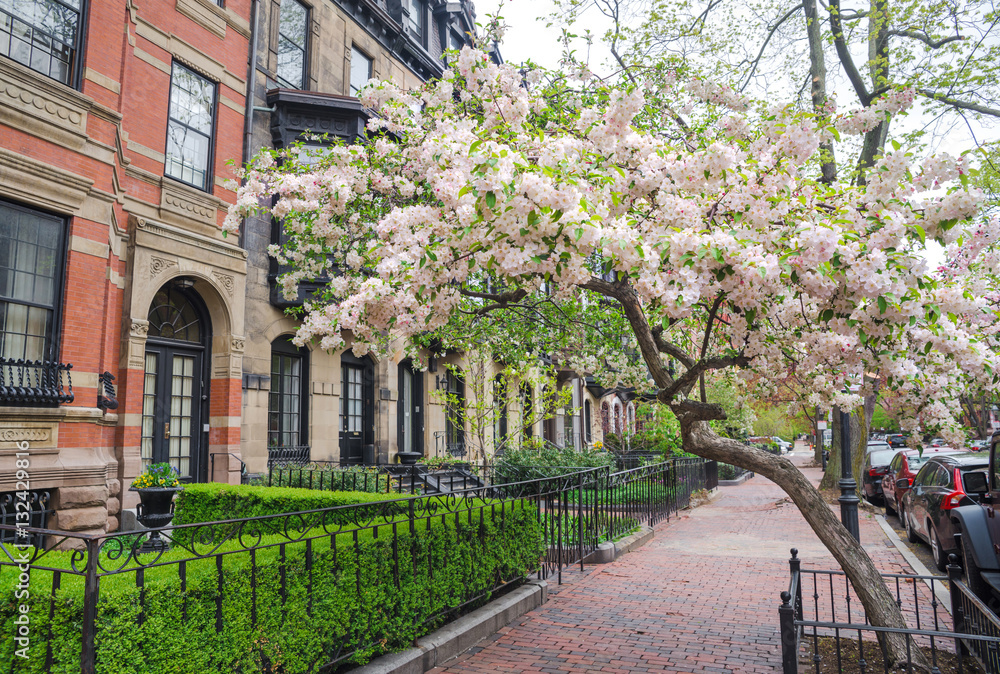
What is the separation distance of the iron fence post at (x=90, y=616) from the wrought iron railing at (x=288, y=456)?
11.1 meters

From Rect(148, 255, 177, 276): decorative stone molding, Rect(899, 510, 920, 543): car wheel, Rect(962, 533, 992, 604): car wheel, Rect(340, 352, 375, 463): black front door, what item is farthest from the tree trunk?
Rect(340, 352, 375, 463): black front door

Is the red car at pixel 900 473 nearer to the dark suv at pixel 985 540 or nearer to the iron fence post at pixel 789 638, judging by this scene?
the dark suv at pixel 985 540

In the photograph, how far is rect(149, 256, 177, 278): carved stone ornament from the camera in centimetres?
1177

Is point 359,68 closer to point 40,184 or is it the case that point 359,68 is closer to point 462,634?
point 40,184

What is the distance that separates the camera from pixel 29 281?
9.23 metres

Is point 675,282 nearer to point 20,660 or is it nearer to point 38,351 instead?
point 20,660

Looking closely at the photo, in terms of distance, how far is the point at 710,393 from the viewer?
30.1 metres

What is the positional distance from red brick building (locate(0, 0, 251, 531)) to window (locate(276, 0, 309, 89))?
1.53 meters

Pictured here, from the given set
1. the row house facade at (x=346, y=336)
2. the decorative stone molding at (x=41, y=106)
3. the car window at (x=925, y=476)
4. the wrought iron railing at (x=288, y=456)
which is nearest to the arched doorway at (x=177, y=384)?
the row house facade at (x=346, y=336)

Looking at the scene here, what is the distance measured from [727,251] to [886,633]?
3614 mm

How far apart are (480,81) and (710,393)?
24.7 metres

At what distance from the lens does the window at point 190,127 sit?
41.9 feet

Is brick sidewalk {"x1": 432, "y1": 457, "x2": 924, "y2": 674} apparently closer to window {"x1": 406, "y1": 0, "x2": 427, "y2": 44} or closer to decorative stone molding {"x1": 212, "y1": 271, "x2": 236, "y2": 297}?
decorative stone molding {"x1": 212, "y1": 271, "x2": 236, "y2": 297}

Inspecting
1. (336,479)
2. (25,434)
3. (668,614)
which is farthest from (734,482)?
(25,434)
